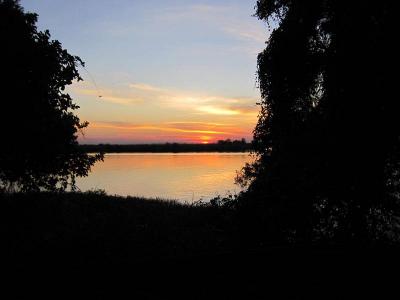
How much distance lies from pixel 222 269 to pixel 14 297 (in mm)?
3312

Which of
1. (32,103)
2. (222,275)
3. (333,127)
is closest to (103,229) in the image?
(32,103)

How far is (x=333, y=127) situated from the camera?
15.0 metres

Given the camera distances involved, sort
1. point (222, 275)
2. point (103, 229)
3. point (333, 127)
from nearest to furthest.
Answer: point (222, 275)
point (333, 127)
point (103, 229)

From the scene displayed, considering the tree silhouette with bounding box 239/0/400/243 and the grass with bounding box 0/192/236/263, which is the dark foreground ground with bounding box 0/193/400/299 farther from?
the tree silhouette with bounding box 239/0/400/243

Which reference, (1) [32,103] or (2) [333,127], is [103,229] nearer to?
(1) [32,103]

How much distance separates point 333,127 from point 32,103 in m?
11.1

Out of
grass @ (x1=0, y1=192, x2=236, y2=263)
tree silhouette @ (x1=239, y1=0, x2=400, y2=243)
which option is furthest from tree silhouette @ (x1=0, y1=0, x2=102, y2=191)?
tree silhouette @ (x1=239, y1=0, x2=400, y2=243)

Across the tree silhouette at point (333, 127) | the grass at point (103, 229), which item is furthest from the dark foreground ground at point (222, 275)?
the tree silhouette at point (333, 127)

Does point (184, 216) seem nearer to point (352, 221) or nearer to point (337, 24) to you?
point (352, 221)

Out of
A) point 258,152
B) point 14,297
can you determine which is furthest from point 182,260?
point 258,152

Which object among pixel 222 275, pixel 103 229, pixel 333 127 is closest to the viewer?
pixel 222 275

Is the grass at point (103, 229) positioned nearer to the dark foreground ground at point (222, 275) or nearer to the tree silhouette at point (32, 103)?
the tree silhouette at point (32, 103)

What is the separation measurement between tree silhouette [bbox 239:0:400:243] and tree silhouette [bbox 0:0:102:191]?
26.2 ft

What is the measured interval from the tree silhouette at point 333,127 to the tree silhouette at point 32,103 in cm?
798
